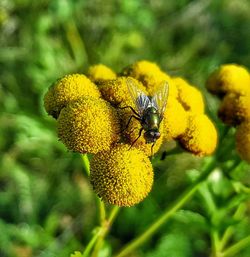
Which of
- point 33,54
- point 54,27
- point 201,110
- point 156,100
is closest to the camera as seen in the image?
point 156,100

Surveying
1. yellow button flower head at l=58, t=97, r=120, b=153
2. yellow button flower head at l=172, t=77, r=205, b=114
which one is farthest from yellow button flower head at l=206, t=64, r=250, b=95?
yellow button flower head at l=58, t=97, r=120, b=153

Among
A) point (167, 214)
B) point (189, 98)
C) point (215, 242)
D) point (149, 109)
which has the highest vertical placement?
point (149, 109)

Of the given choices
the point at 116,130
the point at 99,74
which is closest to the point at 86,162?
the point at 116,130

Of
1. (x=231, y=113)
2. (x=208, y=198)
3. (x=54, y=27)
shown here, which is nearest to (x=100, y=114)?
(x=231, y=113)

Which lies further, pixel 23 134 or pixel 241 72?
pixel 23 134

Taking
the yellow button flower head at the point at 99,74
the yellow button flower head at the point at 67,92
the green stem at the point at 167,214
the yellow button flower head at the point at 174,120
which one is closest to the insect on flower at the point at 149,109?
the yellow button flower head at the point at 174,120

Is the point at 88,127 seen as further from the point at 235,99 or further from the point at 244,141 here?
the point at 235,99

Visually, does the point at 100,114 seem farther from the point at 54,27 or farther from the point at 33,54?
the point at 54,27
